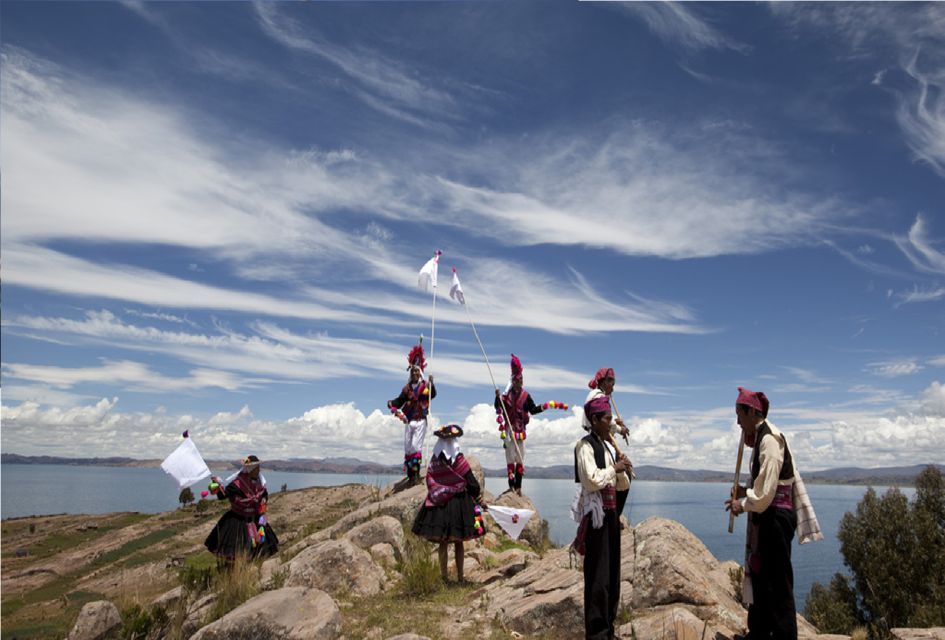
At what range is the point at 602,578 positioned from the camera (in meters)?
6.44

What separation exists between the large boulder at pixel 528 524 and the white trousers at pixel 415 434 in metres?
2.76

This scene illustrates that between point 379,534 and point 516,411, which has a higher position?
point 516,411

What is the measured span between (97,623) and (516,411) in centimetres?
946

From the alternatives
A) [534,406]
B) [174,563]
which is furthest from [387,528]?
[174,563]

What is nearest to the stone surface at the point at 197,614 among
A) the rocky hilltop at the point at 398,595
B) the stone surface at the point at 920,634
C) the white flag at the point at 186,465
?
the rocky hilltop at the point at 398,595

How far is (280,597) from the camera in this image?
7883 millimetres

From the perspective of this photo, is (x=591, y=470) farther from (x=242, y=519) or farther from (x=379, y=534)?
(x=242, y=519)

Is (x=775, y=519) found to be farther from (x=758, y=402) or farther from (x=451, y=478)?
(x=451, y=478)

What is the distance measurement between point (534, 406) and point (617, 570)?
8350mm

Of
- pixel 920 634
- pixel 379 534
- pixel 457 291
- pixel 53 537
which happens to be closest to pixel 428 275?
pixel 457 291

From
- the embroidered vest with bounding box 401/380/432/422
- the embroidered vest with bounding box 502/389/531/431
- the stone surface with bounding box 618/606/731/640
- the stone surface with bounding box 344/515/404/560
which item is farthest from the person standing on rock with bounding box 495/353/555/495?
the stone surface with bounding box 618/606/731/640

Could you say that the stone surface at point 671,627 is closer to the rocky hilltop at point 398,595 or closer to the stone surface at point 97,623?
the rocky hilltop at point 398,595

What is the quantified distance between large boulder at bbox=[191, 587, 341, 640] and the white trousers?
8.40m

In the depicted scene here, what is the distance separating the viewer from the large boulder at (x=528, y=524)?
14703 mm
